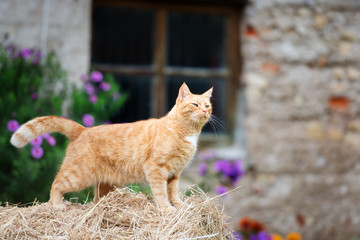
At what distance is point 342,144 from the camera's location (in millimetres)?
4480

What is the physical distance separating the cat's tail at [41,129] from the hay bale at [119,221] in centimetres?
33

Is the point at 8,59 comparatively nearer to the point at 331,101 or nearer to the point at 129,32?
the point at 129,32

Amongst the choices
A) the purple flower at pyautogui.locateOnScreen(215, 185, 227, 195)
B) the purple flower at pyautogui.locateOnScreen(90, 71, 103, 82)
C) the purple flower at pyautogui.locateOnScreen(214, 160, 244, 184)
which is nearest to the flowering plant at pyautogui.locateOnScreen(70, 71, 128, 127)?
the purple flower at pyautogui.locateOnScreen(90, 71, 103, 82)

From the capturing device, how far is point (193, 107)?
2.05 meters

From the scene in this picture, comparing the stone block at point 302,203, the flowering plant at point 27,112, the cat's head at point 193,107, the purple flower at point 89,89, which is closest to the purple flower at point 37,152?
the flowering plant at point 27,112

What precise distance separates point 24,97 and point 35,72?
356 millimetres

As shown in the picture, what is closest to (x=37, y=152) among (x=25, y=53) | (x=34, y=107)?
(x=34, y=107)

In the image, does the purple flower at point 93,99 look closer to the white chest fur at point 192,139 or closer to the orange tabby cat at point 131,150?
the orange tabby cat at point 131,150

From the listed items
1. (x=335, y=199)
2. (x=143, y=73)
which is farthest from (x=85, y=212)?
(x=335, y=199)

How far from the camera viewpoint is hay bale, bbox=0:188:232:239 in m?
1.80

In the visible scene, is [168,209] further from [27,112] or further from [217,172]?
[217,172]

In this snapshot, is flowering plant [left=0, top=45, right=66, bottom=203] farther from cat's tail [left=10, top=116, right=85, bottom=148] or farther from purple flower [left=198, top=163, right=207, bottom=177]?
purple flower [left=198, top=163, right=207, bottom=177]

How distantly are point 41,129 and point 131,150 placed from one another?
17.5 inches

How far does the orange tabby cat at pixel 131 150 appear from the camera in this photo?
2.06 metres
